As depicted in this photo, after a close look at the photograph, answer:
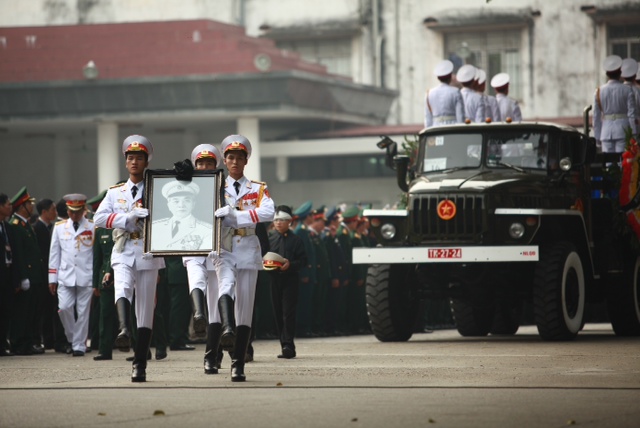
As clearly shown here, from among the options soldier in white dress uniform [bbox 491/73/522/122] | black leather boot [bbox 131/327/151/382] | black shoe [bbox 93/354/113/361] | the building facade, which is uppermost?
the building facade

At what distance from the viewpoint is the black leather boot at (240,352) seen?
13820mm

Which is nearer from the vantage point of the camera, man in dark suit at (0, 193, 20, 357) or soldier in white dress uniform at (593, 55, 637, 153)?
man in dark suit at (0, 193, 20, 357)

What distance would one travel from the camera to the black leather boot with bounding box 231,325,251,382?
13.8 meters

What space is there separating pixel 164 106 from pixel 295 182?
15.8ft

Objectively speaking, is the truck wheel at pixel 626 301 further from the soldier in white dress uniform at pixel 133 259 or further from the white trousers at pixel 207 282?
the soldier in white dress uniform at pixel 133 259

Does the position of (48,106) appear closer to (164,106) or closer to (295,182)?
(164,106)

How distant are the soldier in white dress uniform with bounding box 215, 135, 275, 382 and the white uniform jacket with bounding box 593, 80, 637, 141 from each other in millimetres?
10091

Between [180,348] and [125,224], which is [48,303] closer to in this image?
[180,348]

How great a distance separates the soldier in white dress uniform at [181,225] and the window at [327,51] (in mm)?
38817

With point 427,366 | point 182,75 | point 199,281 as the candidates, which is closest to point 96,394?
point 199,281

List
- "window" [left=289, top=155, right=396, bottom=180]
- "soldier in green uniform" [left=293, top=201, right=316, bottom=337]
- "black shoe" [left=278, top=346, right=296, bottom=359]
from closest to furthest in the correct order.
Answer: "black shoe" [left=278, top=346, right=296, bottom=359] → "soldier in green uniform" [left=293, top=201, right=316, bottom=337] → "window" [left=289, top=155, right=396, bottom=180]

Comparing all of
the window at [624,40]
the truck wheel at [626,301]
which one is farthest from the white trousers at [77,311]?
the window at [624,40]

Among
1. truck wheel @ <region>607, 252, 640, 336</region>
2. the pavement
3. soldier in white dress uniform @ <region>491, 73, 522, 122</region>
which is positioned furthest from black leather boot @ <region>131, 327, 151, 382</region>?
soldier in white dress uniform @ <region>491, 73, 522, 122</region>

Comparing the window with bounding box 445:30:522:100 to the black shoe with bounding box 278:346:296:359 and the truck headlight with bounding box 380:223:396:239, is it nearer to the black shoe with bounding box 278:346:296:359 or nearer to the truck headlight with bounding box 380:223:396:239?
the truck headlight with bounding box 380:223:396:239
